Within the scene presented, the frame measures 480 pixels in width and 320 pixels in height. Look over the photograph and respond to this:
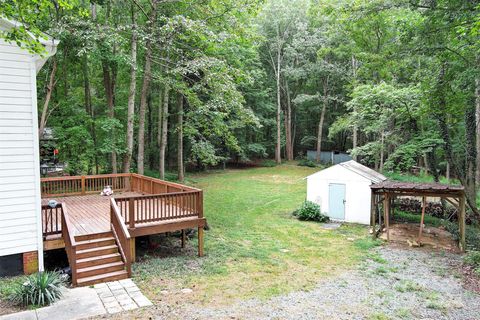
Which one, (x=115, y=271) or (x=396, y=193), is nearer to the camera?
(x=115, y=271)

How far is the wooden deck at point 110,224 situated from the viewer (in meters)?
7.21

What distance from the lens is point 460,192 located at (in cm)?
1051

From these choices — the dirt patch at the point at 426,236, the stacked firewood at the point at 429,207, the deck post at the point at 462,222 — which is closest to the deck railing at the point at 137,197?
the dirt patch at the point at 426,236

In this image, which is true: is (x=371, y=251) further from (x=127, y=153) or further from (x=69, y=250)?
(x=127, y=153)

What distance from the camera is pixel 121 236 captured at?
25.0 ft

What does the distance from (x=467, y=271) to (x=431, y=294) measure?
2.34 metres

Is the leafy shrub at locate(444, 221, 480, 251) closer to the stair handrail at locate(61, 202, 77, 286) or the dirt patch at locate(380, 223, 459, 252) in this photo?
the dirt patch at locate(380, 223, 459, 252)

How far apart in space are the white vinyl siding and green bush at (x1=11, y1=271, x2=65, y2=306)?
129cm

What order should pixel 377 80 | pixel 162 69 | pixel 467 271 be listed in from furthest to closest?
pixel 377 80 → pixel 162 69 → pixel 467 271

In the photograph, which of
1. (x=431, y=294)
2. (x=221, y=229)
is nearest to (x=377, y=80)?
(x=221, y=229)

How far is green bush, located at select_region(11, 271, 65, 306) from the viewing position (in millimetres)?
5863

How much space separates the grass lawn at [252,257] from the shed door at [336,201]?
986 mm

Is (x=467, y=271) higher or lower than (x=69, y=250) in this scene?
lower

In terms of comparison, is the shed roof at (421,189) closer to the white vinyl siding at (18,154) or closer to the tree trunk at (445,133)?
the tree trunk at (445,133)
